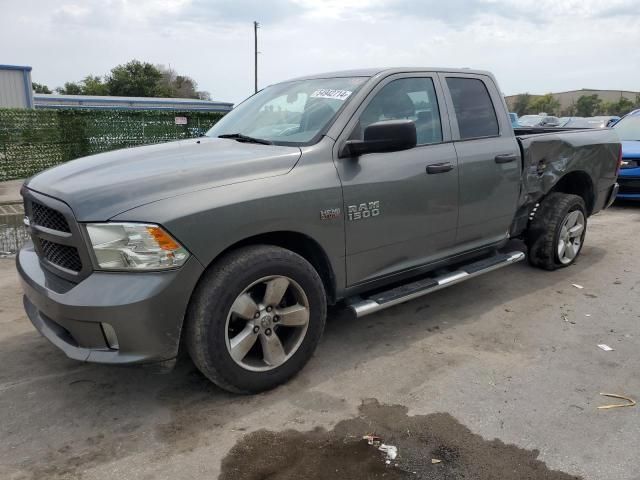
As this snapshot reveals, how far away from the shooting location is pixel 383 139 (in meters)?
3.21

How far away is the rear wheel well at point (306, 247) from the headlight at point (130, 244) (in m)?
0.49

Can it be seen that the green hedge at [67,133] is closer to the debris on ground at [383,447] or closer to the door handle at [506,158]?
the door handle at [506,158]

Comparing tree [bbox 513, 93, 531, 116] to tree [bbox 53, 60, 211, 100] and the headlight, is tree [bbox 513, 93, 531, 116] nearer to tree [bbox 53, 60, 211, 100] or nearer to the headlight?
tree [bbox 53, 60, 211, 100]

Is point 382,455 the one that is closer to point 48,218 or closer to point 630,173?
point 48,218

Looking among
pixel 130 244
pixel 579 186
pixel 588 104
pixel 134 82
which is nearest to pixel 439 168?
pixel 130 244

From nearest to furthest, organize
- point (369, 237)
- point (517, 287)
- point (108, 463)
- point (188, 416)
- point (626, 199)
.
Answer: point (108, 463)
point (188, 416)
point (369, 237)
point (517, 287)
point (626, 199)

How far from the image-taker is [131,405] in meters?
3.03

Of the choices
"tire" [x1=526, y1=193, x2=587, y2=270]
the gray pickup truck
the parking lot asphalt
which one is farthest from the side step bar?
"tire" [x1=526, y1=193, x2=587, y2=270]

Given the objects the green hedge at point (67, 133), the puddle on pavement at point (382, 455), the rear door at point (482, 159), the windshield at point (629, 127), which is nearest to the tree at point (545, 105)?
the windshield at point (629, 127)

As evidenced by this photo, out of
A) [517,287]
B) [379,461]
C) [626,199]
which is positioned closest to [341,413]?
[379,461]

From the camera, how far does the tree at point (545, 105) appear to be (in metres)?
68.4

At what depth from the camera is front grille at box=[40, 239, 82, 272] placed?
272 centimetres

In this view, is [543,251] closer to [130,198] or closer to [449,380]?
[449,380]

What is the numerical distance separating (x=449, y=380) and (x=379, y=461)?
0.93 meters
